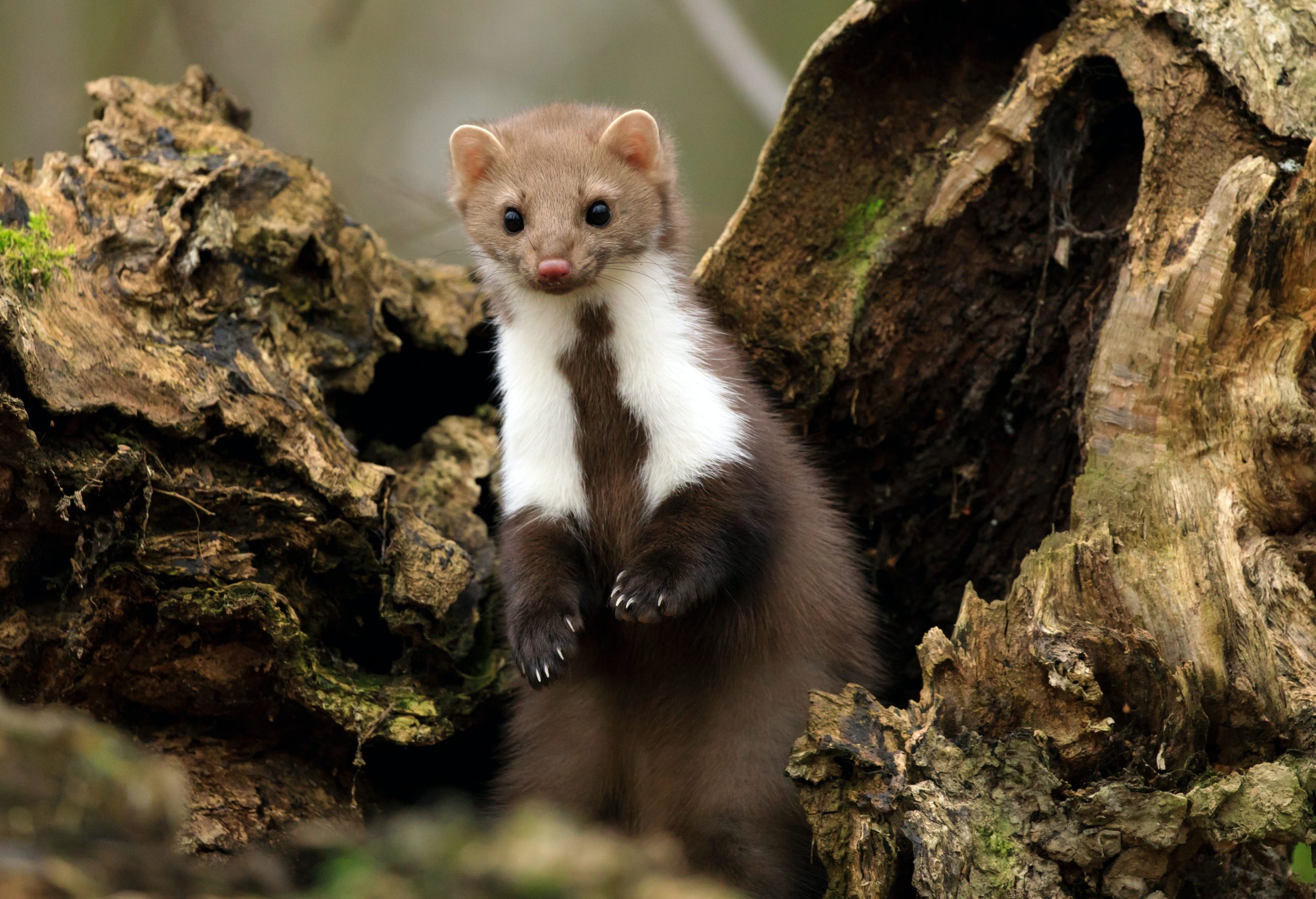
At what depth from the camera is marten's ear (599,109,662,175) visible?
4.25 m

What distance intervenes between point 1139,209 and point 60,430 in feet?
11.5

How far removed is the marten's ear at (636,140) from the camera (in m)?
4.25

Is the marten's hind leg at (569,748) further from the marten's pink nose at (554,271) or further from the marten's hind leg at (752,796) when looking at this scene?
the marten's pink nose at (554,271)

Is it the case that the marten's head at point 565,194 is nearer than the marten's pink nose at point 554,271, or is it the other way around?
the marten's pink nose at point 554,271

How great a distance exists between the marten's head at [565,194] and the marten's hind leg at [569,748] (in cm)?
150

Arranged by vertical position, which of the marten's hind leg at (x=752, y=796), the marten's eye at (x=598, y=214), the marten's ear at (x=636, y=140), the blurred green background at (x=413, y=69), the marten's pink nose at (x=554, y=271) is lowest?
the marten's hind leg at (x=752, y=796)

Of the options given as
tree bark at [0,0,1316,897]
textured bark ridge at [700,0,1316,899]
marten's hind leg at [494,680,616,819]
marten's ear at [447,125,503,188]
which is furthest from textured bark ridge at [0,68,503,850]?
textured bark ridge at [700,0,1316,899]

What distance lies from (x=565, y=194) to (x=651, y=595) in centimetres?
144

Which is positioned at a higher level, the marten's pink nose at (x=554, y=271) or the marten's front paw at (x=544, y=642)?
the marten's pink nose at (x=554, y=271)

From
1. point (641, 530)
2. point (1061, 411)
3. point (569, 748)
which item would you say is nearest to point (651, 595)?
point (641, 530)

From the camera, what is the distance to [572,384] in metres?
4.06

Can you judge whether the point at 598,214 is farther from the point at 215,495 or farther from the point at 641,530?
the point at 215,495

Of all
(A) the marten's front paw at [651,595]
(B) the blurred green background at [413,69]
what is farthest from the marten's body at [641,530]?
(B) the blurred green background at [413,69]

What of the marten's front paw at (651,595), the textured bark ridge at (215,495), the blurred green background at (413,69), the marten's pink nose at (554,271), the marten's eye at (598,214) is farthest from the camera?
the blurred green background at (413,69)
